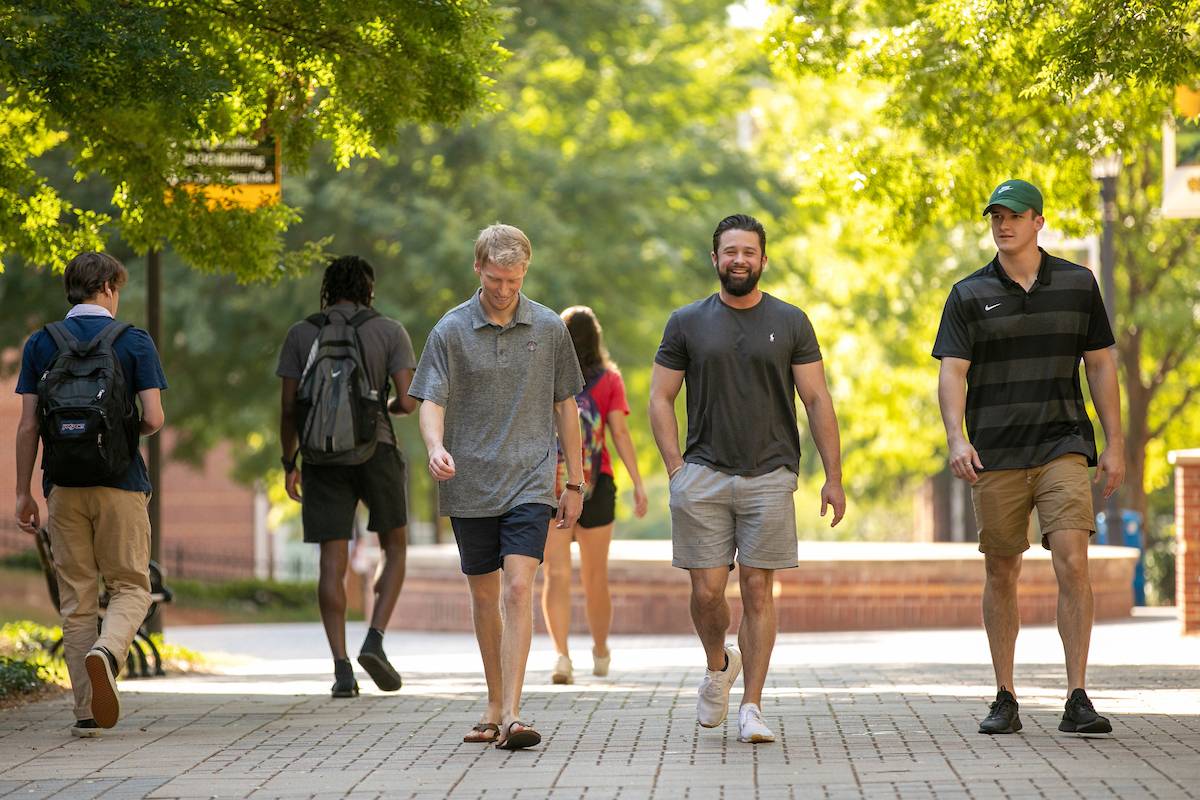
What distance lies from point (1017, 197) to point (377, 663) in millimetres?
3994

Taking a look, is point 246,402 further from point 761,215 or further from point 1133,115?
point 1133,115

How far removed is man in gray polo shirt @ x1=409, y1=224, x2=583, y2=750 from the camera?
24.5ft

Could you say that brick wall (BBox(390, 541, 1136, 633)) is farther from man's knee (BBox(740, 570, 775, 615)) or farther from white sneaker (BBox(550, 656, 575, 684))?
man's knee (BBox(740, 570, 775, 615))

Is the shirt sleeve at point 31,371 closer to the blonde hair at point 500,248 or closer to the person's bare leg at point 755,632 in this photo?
the blonde hair at point 500,248

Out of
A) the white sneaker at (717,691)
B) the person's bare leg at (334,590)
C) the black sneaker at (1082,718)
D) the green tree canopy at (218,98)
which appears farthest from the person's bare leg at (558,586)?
the black sneaker at (1082,718)

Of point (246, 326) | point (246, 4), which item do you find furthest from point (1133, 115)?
point (246, 326)

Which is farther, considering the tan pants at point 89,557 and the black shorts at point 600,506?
the black shorts at point 600,506

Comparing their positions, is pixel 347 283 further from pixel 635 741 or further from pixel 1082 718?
pixel 1082 718

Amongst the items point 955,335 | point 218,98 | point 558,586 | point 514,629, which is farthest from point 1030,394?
point 218,98

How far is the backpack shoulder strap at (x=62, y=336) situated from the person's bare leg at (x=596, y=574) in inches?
130

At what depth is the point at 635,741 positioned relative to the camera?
7.74 metres

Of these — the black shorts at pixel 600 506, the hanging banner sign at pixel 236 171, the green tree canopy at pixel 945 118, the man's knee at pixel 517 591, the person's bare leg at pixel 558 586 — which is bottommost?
the person's bare leg at pixel 558 586

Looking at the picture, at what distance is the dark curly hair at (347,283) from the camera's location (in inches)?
395

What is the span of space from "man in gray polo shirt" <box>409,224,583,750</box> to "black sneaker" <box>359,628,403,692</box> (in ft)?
6.72
